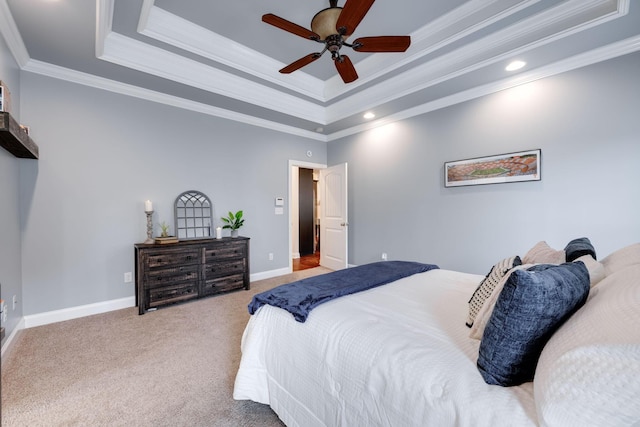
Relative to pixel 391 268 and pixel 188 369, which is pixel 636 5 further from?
pixel 188 369

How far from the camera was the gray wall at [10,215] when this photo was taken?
236 centimetres

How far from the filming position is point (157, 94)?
3.62 meters

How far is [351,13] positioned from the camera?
198 centimetres

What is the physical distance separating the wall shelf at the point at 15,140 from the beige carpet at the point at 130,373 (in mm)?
1680

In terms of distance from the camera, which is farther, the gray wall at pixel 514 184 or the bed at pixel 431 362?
the gray wall at pixel 514 184

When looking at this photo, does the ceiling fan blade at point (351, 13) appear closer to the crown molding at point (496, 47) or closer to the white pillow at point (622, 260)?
the crown molding at point (496, 47)

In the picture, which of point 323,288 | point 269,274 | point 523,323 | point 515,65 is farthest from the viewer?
point 269,274

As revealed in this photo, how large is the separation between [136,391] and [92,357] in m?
0.71

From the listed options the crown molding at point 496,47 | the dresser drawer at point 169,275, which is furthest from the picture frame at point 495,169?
the dresser drawer at point 169,275

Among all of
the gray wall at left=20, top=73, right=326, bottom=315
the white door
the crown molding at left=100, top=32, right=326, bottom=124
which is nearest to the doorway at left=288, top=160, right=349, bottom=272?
the white door

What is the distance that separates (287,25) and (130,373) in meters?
2.86

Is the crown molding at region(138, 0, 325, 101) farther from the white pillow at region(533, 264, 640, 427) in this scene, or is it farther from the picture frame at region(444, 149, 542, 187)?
the white pillow at region(533, 264, 640, 427)

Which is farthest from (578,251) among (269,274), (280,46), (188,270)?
(269,274)

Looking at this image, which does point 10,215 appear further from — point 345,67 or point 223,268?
point 345,67
